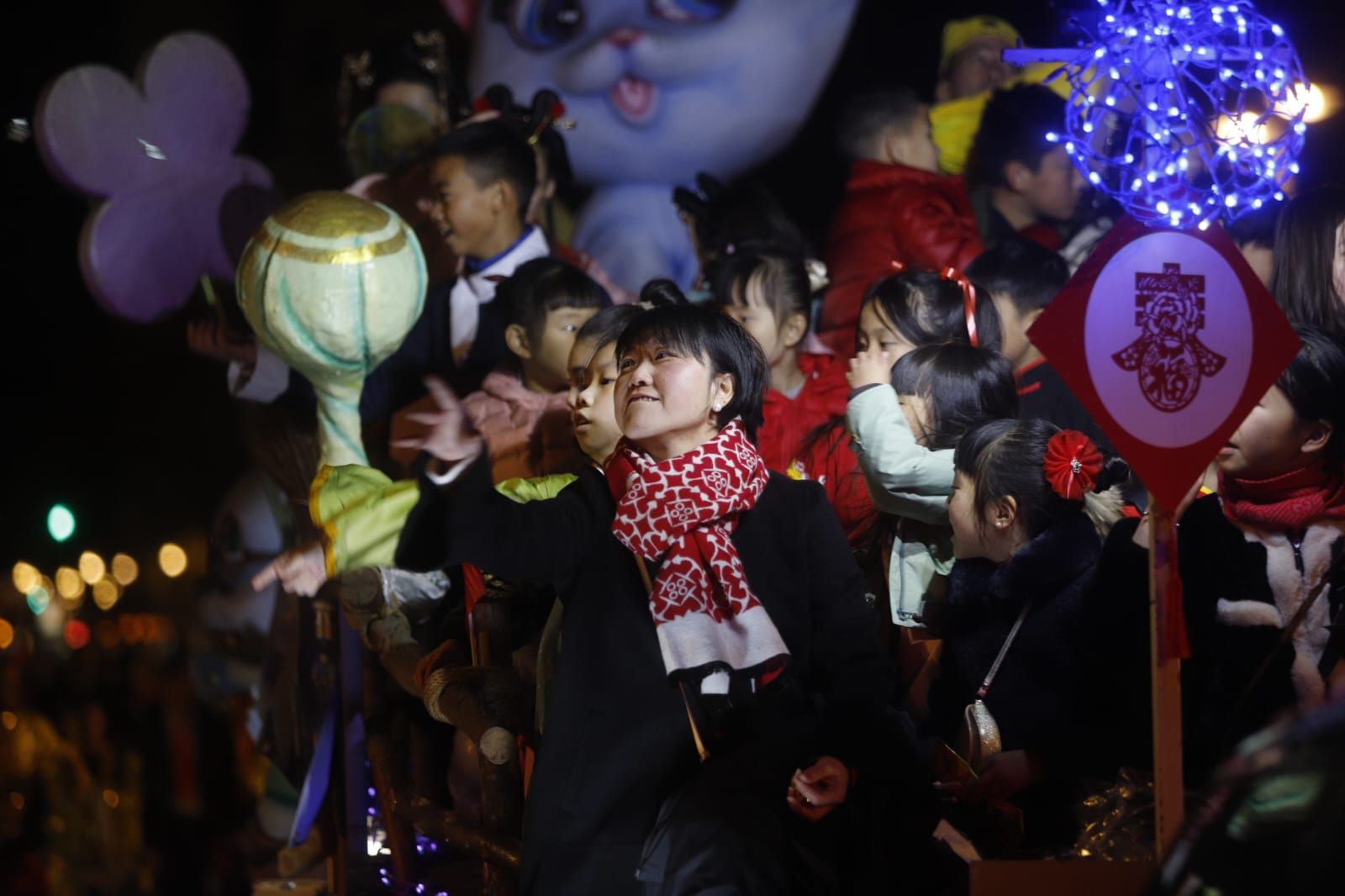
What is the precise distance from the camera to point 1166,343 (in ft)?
9.77

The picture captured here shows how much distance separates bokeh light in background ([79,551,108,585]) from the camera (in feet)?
49.5

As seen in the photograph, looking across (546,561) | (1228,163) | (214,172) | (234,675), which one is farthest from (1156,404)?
(234,675)

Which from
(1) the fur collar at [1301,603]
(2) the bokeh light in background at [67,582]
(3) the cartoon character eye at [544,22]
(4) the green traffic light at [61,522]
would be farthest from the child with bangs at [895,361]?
(2) the bokeh light in background at [67,582]

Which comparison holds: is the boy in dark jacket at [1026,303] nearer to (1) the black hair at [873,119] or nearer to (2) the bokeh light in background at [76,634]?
(1) the black hair at [873,119]

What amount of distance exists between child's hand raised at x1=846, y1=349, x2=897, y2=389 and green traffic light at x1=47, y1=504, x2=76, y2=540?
890 cm

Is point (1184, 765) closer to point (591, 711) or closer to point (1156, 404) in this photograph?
point (1156, 404)

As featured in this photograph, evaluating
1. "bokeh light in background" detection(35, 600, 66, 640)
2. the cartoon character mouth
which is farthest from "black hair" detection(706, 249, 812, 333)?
"bokeh light in background" detection(35, 600, 66, 640)

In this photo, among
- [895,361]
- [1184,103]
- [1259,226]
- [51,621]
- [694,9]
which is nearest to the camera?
[1184,103]

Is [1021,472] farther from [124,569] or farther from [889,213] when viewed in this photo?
[124,569]

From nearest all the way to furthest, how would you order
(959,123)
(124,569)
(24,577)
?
1. (959,123)
2. (24,577)
3. (124,569)

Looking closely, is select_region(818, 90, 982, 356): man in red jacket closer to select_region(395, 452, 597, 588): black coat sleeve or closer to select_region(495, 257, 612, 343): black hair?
select_region(495, 257, 612, 343): black hair

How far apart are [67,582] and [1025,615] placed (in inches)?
540

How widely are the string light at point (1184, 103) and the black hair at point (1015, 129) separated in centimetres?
173

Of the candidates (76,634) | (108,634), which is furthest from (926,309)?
(108,634)
